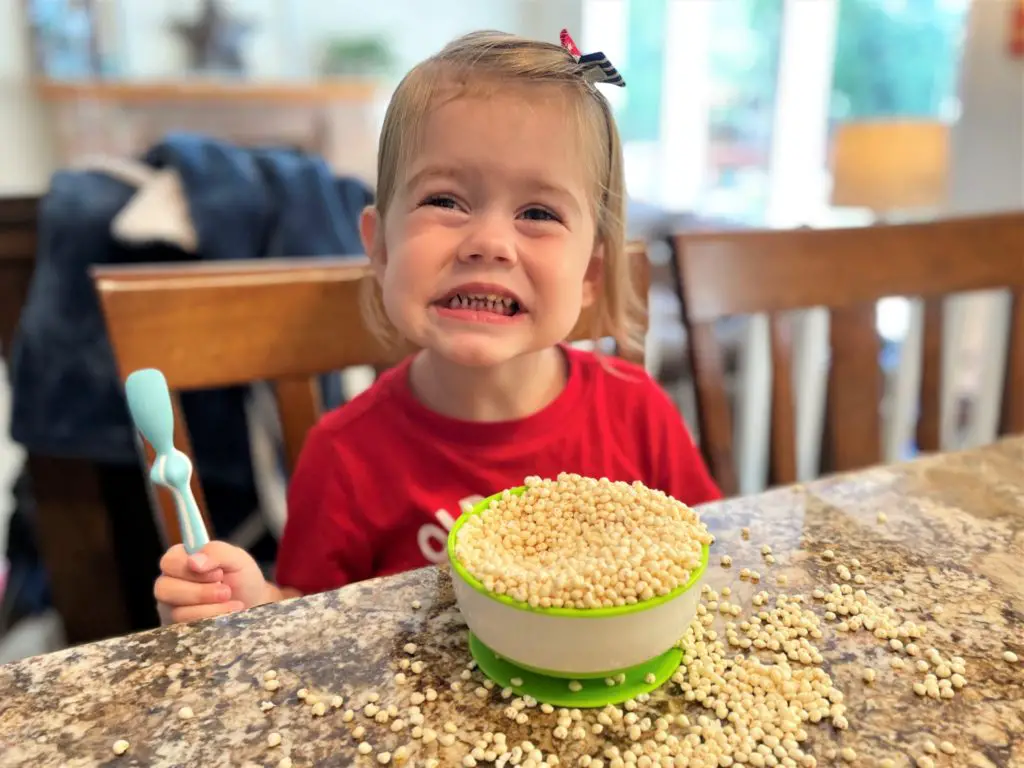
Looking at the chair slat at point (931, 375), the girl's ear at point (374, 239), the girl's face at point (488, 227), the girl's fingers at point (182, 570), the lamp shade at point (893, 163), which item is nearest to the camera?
the girl's fingers at point (182, 570)

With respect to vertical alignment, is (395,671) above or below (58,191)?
below

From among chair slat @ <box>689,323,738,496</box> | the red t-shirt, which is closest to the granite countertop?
the red t-shirt

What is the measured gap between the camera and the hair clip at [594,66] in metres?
0.75

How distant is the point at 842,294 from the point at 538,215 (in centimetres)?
66

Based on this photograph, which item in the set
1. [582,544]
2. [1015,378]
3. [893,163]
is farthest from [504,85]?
[893,163]

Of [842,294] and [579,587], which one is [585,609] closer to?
[579,587]

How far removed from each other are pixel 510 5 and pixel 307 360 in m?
5.43

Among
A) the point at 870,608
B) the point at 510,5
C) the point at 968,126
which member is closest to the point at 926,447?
the point at 870,608

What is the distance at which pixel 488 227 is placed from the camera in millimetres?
756

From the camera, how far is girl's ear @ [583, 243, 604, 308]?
0.94m

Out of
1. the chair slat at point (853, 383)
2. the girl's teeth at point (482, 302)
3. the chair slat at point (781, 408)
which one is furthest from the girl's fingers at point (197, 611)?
the chair slat at point (853, 383)

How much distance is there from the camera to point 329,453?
3.07ft

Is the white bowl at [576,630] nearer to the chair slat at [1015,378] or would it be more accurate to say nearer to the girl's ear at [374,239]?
the girl's ear at [374,239]

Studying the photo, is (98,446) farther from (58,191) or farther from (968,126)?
(968,126)
